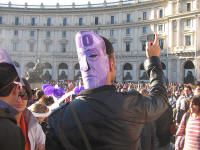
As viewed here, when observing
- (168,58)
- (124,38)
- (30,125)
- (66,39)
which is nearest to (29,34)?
(66,39)

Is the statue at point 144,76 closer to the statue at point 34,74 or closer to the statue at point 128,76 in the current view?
the statue at point 128,76

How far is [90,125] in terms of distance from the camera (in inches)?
69.0

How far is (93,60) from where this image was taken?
2.01m

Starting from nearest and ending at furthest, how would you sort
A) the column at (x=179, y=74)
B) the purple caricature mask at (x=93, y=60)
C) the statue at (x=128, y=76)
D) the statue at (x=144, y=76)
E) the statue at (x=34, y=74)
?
the purple caricature mask at (x=93, y=60)
the statue at (x=34, y=74)
the column at (x=179, y=74)
the statue at (x=144, y=76)
the statue at (x=128, y=76)

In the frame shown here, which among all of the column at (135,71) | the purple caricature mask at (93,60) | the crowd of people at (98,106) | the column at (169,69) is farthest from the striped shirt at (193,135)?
the column at (135,71)

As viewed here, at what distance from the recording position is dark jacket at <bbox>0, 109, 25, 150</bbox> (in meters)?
1.34

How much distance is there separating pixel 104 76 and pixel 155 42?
57cm

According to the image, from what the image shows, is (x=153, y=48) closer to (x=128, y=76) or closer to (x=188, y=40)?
(x=188, y=40)

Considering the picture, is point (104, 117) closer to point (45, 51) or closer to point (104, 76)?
point (104, 76)

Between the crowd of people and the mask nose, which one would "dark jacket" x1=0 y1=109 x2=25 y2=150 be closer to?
the crowd of people

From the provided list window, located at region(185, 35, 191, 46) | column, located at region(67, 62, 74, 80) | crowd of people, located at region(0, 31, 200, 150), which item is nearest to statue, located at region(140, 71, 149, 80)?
window, located at region(185, 35, 191, 46)

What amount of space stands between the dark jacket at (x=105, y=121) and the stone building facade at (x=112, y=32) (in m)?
38.5

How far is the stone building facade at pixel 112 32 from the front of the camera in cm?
3888

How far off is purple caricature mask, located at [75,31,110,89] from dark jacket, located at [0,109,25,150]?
731mm
